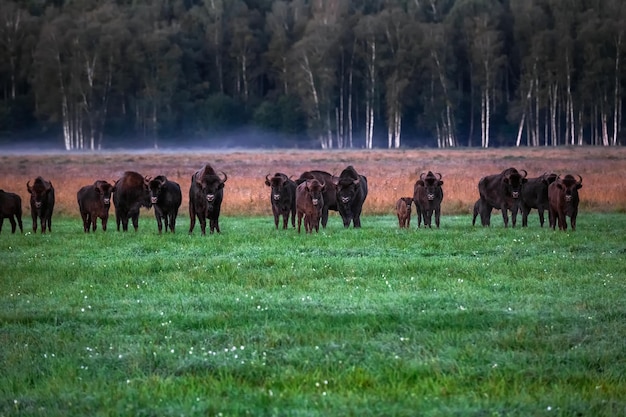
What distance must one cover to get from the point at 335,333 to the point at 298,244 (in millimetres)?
7923

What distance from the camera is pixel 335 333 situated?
10.2 meters

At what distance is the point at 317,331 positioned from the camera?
10.4m

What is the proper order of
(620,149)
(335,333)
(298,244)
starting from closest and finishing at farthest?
1. (335,333)
2. (298,244)
3. (620,149)

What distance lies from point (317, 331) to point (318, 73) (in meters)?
59.9

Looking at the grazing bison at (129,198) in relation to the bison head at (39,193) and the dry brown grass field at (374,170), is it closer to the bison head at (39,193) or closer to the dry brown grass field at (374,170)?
the bison head at (39,193)

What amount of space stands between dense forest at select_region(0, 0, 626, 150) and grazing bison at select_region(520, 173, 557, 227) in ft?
Answer: 138

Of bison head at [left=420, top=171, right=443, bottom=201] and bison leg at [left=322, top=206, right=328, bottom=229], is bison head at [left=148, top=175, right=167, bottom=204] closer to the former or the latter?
bison leg at [left=322, top=206, right=328, bottom=229]

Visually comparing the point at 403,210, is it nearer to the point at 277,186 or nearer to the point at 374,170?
the point at 277,186

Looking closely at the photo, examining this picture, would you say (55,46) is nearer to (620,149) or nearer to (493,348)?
(620,149)

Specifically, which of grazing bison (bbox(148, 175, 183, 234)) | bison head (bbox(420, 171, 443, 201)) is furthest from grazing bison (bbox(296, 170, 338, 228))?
grazing bison (bbox(148, 175, 183, 234))

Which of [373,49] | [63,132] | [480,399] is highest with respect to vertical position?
[373,49]

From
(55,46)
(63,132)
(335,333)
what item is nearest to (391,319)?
(335,333)

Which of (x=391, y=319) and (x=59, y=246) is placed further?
(x=59, y=246)

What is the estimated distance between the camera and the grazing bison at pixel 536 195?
23594 mm
